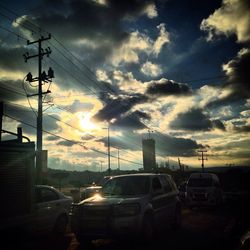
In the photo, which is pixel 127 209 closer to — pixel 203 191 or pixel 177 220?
pixel 177 220

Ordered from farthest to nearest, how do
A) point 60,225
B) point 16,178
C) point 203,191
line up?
point 203,191 → point 60,225 → point 16,178

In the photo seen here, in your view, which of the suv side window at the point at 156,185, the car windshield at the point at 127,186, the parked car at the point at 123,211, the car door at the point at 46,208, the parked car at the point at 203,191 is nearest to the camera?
the parked car at the point at 123,211

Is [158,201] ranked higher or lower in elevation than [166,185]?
lower

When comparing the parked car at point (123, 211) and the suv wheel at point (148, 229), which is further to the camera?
the suv wheel at point (148, 229)

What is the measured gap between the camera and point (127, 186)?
34.0ft

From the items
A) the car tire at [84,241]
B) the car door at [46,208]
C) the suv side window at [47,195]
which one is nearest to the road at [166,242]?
the car tire at [84,241]

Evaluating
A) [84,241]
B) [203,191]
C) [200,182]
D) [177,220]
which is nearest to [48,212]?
[84,241]

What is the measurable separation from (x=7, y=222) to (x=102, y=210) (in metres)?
2.39

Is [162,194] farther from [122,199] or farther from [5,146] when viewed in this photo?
[5,146]

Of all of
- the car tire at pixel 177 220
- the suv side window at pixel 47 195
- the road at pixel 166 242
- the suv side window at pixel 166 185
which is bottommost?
the road at pixel 166 242

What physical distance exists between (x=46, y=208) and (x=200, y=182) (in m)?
13.2

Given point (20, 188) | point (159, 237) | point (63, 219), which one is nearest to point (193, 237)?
point (159, 237)

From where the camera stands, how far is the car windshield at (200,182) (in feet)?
69.5

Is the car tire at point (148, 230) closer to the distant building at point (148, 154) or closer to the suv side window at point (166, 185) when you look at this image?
the suv side window at point (166, 185)
